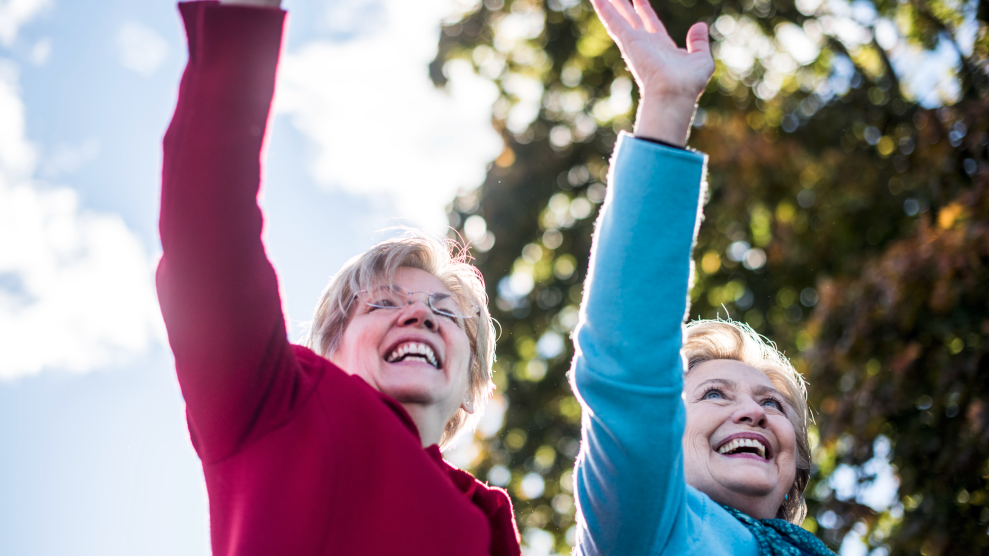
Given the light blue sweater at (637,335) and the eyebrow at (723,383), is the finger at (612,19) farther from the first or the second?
the eyebrow at (723,383)

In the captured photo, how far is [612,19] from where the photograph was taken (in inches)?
74.4

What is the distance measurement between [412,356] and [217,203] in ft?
2.38

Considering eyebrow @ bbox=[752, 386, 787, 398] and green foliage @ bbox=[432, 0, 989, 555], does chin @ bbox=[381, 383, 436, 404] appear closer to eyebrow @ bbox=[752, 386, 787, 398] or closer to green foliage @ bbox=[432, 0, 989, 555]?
eyebrow @ bbox=[752, 386, 787, 398]

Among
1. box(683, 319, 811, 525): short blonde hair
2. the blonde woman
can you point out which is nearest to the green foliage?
box(683, 319, 811, 525): short blonde hair

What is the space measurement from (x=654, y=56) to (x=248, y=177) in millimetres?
856

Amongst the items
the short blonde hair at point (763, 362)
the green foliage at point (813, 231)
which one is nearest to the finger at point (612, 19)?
the short blonde hair at point (763, 362)

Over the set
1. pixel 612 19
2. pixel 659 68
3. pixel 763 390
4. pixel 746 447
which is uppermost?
pixel 612 19

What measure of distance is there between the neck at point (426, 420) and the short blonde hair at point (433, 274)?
12.1 inches

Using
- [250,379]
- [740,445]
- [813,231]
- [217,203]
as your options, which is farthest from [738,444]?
[813,231]

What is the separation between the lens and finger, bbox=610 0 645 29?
1.90m

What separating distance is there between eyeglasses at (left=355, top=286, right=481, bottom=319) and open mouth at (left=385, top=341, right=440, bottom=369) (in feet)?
0.41

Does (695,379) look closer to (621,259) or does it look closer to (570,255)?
(621,259)

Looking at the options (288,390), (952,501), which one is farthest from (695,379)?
(952,501)

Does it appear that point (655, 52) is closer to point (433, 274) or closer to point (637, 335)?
point (637, 335)
